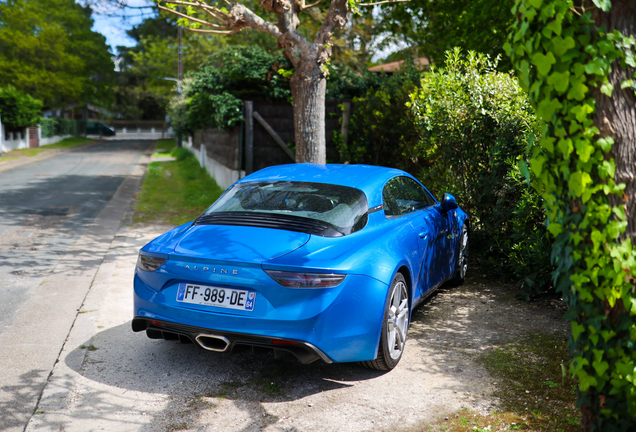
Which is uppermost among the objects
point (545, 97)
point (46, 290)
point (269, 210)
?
point (545, 97)

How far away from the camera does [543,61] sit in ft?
8.58

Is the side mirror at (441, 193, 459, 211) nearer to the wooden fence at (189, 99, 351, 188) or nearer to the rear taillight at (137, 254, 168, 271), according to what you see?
the rear taillight at (137, 254, 168, 271)

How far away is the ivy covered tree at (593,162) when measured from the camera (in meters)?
2.59

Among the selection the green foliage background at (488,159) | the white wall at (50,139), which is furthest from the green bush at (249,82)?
the white wall at (50,139)

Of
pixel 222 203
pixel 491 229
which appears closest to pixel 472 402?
pixel 222 203

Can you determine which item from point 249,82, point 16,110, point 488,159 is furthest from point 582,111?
point 16,110

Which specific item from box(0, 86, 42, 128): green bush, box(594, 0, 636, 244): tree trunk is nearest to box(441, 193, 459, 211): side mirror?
box(594, 0, 636, 244): tree trunk

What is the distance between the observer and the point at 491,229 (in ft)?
21.7

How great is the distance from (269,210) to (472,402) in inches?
80.0

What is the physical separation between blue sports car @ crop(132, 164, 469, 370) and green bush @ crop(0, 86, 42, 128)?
34748mm

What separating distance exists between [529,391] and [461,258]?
2.60 meters

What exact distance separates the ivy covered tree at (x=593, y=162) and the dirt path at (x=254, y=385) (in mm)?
1041

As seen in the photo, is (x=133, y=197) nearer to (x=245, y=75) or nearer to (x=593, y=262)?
(x=245, y=75)

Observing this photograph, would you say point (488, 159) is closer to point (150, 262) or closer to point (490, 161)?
point (490, 161)
